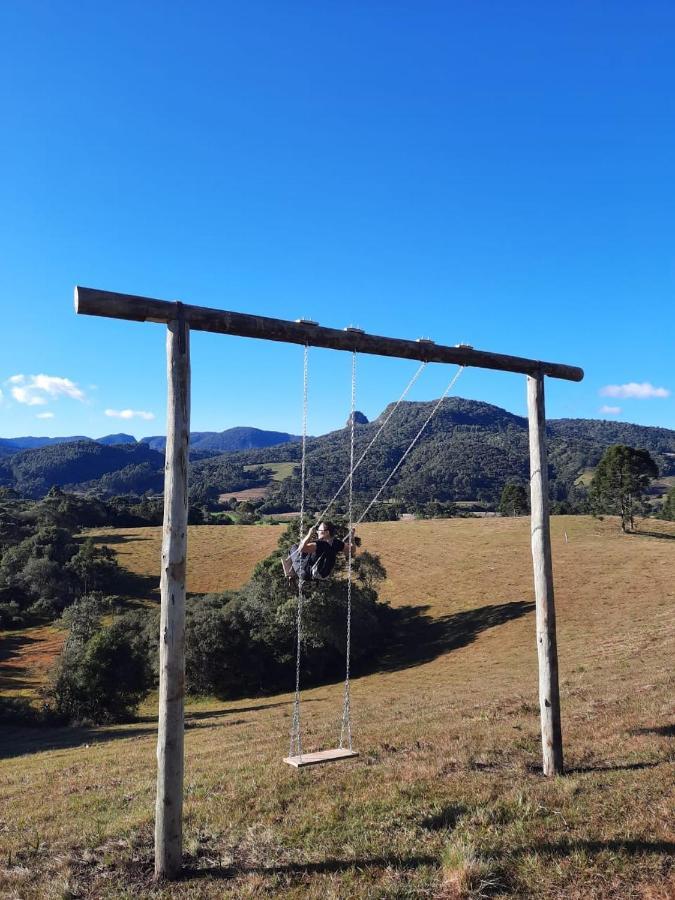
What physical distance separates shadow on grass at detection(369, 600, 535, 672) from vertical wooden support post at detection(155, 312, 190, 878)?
103ft

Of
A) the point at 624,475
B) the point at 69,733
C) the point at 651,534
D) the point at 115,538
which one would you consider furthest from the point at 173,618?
the point at 115,538

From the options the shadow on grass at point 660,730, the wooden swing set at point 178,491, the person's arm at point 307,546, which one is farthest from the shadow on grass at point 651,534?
the person's arm at point 307,546

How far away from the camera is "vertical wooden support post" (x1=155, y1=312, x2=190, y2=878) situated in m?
5.84

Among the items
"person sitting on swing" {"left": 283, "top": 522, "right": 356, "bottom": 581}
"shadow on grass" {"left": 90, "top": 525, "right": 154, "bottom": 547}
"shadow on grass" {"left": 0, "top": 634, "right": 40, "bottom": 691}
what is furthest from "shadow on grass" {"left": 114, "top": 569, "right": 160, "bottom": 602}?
"person sitting on swing" {"left": 283, "top": 522, "right": 356, "bottom": 581}

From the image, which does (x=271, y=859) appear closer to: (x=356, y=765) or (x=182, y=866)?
(x=182, y=866)

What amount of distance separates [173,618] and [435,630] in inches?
1546

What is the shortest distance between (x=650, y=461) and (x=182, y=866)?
67.6 metres

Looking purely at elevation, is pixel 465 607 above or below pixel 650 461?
below

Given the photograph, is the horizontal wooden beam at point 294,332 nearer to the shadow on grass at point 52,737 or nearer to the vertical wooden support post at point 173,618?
the vertical wooden support post at point 173,618

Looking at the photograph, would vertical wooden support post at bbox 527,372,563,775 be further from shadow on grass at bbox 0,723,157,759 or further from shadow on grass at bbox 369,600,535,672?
shadow on grass at bbox 369,600,535,672

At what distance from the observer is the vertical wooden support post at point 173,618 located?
584 centimetres

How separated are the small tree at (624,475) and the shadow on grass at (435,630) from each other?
2641cm

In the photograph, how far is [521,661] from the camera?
2967 centimetres

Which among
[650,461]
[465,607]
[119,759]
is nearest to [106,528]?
[465,607]
